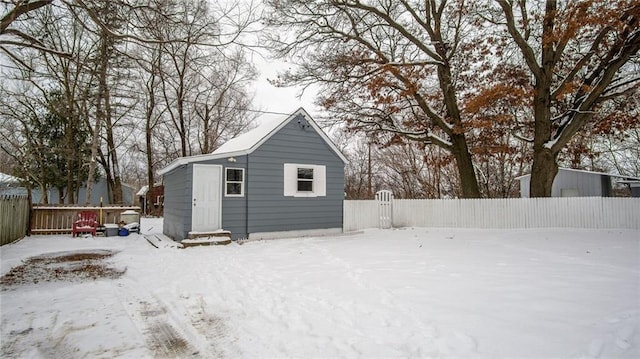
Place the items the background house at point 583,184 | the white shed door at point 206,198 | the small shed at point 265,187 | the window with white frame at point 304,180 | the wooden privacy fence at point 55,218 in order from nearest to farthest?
the white shed door at point 206,198
the small shed at point 265,187
the window with white frame at point 304,180
the wooden privacy fence at point 55,218
the background house at point 583,184

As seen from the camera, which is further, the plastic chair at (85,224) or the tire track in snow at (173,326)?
the plastic chair at (85,224)

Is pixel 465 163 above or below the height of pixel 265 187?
above

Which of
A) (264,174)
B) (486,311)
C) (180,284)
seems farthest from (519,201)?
(180,284)

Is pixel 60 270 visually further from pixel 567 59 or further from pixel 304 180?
pixel 567 59

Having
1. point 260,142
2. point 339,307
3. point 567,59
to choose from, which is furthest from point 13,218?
point 567,59

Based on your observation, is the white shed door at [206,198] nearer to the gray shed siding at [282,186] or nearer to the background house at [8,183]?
the gray shed siding at [282,186]

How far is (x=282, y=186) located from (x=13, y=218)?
25.7 feet

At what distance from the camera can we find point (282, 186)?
11195 mm

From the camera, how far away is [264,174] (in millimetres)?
10891

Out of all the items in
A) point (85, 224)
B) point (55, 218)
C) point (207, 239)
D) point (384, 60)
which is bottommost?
point (207, 239)

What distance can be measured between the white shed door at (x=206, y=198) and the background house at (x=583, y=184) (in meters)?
14.0

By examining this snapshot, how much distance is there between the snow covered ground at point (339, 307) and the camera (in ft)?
9.89

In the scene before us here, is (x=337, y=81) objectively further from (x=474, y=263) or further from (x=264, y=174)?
(x=474, y=263)

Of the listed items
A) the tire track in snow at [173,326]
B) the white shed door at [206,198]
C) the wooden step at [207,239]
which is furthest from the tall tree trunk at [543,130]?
the tire track in snow at [173,326]
